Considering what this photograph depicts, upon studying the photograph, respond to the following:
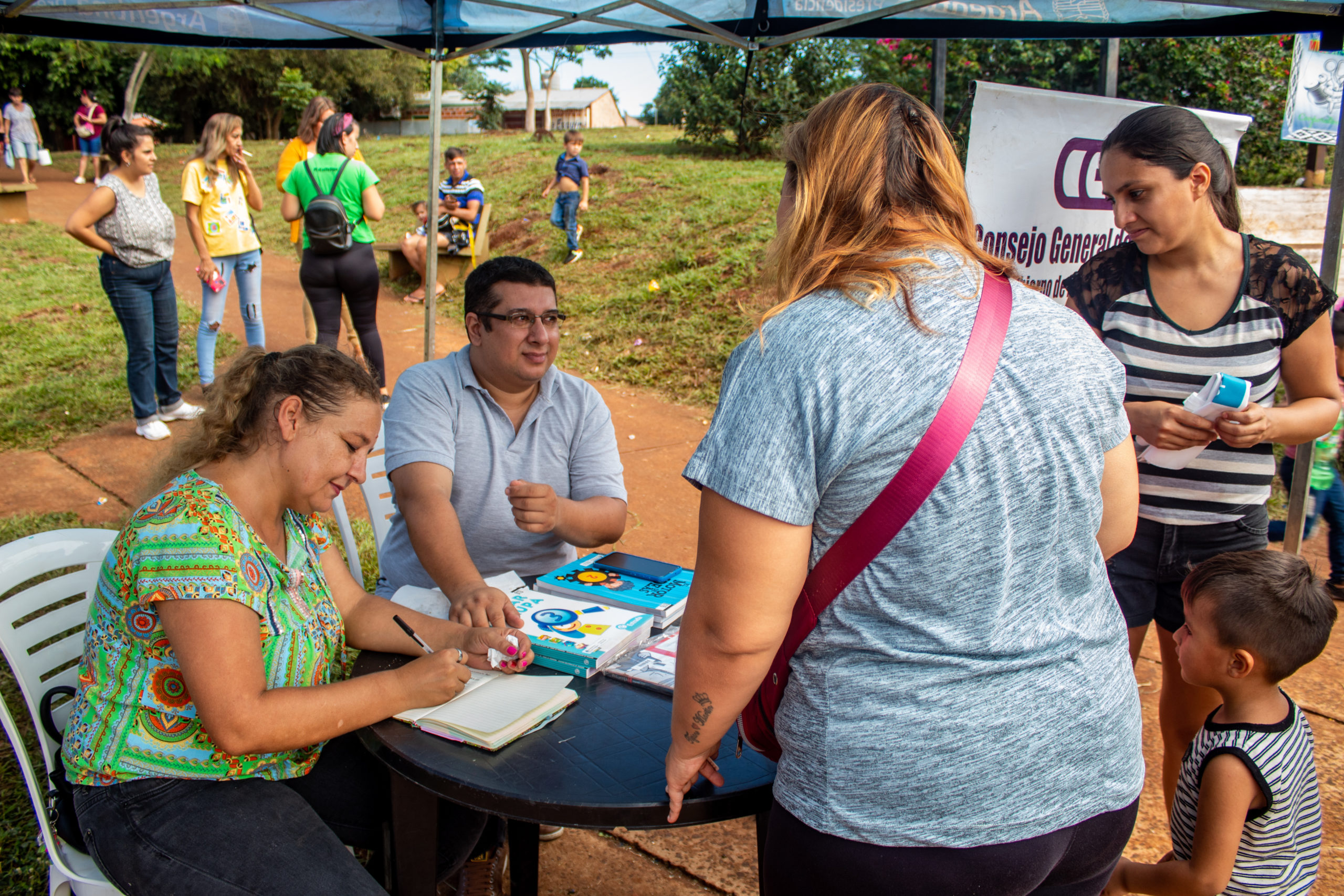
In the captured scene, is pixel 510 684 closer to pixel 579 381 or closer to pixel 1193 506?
pixel 579 381

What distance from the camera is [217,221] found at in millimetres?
6145

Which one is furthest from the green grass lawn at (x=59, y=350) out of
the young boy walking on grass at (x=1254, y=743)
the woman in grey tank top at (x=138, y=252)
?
the young boy walking on grass at (x=1254, y=743)

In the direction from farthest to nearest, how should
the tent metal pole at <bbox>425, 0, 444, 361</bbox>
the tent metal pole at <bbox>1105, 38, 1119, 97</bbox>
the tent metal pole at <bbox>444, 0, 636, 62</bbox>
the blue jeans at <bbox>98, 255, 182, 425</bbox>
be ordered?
1. the tent metal pole at <bbox>1105, 38, 1119, 97</bbox>
2. the blue jeans at <bbox>98, 255, 182, 425</bbox>
3. the tent metal pole at <bbox>425, 0, 444, 361</bbox>
4. the tent metal pole at <bbox>444, 0, 636, 62</bbox>

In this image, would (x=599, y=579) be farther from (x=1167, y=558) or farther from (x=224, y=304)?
(x=224, y=304)

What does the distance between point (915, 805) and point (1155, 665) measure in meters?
3.12

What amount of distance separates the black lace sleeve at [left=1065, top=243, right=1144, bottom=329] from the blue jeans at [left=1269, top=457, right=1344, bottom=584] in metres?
2.70

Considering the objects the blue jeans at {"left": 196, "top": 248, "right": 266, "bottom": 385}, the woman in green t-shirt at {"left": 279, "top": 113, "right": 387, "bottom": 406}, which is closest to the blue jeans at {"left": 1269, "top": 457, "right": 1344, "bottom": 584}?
the woman in green t-shirt at {"left": 279, "top": 113, "right": 387, "bottom": 406}

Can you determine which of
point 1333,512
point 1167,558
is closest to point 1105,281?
point 1167,558

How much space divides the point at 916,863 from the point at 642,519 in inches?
157

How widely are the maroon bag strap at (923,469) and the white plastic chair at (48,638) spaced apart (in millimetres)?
1536

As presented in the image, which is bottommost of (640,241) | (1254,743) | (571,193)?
(1254,743)

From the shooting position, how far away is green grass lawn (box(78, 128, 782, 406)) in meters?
8.23

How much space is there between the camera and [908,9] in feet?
11.1

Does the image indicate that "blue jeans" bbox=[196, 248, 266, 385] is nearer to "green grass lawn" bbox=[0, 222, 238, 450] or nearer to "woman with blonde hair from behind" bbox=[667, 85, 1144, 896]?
"green grass lawn" bbox=[0, 222, 238, 450]
